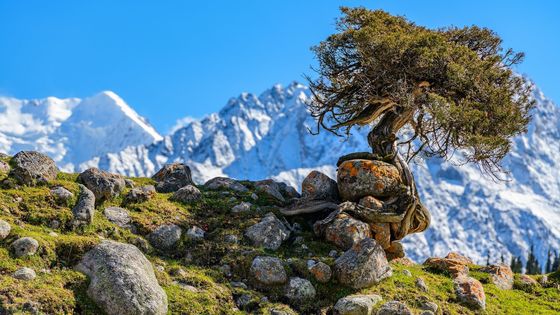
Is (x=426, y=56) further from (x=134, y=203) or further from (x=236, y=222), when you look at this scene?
(x=134, y=203)


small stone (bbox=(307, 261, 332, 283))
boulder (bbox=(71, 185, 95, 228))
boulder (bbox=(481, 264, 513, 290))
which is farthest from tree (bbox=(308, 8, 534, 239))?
boulder (bbox=(71, 185, 95, 228))

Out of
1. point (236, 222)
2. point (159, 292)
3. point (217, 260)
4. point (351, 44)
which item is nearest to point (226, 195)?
point (236, 222)

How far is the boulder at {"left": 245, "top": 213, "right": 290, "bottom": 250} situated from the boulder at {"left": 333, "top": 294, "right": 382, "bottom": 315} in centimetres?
598

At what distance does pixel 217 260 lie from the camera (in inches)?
1136

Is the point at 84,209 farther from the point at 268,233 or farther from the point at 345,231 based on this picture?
the point at 345,231

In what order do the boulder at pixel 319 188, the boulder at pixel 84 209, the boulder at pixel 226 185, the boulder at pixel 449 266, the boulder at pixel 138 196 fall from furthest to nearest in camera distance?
the boulder at pixel 226 185 < the boulder at pixel 319 188 < the boulder at pixel 449 266 < the boulder at pixel 138 196 < the boulder at pixel 84 209

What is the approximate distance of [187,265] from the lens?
91.5 feet

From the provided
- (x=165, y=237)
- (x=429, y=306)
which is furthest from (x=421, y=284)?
(x=165, y=237)

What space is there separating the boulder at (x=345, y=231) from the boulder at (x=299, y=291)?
5.14 m

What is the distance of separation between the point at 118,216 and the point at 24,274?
7.32 metres

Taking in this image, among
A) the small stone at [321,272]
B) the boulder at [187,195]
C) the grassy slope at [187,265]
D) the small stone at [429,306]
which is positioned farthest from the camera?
the boulder at [187,195]

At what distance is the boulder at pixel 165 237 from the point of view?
2920 centimetres

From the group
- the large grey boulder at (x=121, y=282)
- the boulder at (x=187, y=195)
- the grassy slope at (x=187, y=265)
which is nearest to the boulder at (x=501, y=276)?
the grassy slope at (x=187, y=265)

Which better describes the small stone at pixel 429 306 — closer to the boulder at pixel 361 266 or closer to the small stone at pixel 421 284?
the small stone at pixel 421 284
